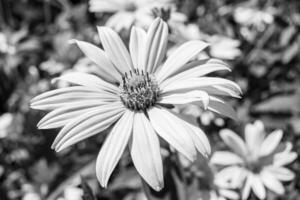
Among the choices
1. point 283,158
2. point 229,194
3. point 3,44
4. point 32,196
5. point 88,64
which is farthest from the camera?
point 3,44

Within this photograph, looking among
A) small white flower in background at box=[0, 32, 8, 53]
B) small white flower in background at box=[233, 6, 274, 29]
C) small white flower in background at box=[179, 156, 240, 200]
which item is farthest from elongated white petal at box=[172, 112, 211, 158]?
small white flower in background at box=[0, 32, 8, 53]

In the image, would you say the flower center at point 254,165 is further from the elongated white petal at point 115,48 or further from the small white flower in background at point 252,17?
the small white flower in background at point 252,17

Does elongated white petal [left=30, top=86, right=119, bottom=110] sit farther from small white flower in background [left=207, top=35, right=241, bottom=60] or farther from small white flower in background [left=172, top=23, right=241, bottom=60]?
small white flower in background [left=207, top=35, right=241, bottom=60]

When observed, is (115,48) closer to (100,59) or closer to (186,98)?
(100,59)

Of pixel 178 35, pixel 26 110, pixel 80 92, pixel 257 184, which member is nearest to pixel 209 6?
pixel 178 35

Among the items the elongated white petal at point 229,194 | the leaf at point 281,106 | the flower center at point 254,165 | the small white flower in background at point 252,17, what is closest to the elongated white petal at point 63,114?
the elongated white petal at point 229,194

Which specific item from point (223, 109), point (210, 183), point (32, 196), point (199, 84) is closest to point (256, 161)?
point (210, 183)

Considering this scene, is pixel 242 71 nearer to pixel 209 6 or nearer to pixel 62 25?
pixel 209 6
